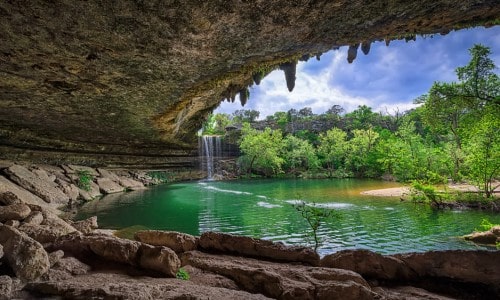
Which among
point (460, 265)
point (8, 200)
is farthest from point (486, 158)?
point (8, 200)

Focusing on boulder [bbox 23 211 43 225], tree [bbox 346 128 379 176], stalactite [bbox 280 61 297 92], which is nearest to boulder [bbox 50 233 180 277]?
boulder [bbox 23 211 43 225]

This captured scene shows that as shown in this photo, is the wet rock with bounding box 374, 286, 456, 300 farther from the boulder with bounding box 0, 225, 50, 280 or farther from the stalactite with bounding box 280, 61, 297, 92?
the boulder with bounding box 0, 225, 50, 280

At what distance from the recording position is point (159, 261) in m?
4.24

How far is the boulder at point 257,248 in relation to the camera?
5316mm

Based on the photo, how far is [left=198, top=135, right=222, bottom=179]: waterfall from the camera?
1691 inches

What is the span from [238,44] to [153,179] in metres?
35.0

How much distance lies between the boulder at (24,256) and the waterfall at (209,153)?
37778 mm

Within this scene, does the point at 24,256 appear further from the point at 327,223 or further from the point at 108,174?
the point at 108,174

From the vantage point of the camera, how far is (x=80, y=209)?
671 inches

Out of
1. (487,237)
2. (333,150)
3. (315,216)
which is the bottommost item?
(487,237)

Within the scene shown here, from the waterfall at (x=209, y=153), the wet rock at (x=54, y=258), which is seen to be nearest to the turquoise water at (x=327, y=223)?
the wet rock at (x=54, y=258)

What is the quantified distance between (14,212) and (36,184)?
10236mm

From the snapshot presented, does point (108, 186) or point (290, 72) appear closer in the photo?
point (290, 72)

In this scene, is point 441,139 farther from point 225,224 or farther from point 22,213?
point 22,213
